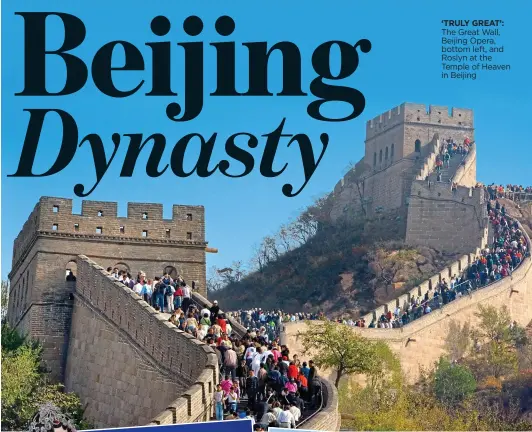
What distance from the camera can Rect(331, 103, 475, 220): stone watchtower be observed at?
309 feet

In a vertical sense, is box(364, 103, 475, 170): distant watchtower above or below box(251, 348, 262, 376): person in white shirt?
above

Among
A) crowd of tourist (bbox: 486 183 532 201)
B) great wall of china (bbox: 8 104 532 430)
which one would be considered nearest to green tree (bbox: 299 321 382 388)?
great wall of china (bbox: 8 104 532 430)

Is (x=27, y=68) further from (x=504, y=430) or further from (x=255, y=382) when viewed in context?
(x=504, y=430)

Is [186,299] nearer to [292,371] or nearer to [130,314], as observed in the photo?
[130,314]

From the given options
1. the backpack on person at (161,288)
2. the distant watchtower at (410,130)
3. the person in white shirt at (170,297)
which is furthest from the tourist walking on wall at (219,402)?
the distant watchtower at (410,130)

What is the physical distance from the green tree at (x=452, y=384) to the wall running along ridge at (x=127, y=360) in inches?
823

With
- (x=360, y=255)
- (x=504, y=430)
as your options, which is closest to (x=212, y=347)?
(x=504, y=430)

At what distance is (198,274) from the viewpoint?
47.2 metres

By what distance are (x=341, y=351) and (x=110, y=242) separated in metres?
8.62

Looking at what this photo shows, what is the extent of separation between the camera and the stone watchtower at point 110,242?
46750mm

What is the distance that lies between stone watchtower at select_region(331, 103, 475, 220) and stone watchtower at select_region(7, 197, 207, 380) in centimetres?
4591

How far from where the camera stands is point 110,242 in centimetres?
→ 4747

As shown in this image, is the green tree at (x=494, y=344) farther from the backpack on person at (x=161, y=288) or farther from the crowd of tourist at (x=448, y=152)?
the backpack on person at (x=161, y=288)

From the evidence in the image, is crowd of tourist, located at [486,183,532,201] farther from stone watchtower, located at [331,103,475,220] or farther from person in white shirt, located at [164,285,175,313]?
person in white shirt, located at [164,285,175,313]
